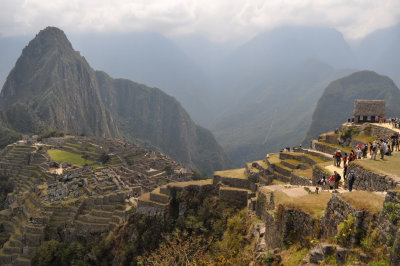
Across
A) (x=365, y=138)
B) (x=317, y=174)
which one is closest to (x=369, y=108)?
(x=365, y=138)

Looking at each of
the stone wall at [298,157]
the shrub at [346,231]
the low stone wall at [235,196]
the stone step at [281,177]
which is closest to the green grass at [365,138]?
the stone wall at [298,157]

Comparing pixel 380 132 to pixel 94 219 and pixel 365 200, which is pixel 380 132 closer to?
pixel 365 200

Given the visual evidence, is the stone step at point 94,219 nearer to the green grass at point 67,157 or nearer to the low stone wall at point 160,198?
the low stone wall at point 160,198

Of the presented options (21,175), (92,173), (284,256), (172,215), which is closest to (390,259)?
(284,256)

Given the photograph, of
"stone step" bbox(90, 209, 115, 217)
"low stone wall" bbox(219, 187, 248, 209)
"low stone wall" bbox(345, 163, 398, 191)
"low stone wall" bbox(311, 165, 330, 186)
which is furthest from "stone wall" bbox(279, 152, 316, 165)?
"stone step" bbox(90, 209, 115, 217)

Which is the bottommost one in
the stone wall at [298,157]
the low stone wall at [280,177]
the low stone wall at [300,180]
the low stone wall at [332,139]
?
the low stone wall at [280,177]

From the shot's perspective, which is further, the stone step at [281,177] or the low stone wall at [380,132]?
the stone step at [281,177]

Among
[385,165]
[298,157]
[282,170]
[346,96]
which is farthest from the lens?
[346,96]

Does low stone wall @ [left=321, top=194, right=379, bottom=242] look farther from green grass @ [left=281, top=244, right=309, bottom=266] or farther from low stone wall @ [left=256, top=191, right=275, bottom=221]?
low stone wall @ [left=256, top=191, right=275, bottom=221]
